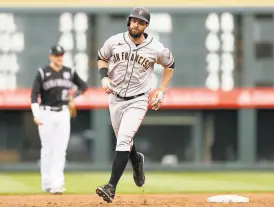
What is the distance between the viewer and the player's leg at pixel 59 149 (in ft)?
40.4

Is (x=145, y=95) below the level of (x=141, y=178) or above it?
above

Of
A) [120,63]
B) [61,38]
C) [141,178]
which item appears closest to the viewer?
[120,63]

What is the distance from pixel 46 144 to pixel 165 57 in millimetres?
3168

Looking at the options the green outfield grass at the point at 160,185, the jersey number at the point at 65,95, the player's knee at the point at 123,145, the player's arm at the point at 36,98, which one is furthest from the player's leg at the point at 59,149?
the player's knee at the point at 123,145

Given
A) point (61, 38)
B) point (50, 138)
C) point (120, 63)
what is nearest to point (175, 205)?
point (120, 63)

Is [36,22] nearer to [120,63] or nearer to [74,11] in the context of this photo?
[74,11]

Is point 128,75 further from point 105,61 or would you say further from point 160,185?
point 160,185

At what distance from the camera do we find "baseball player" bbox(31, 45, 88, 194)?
1235 centimetres

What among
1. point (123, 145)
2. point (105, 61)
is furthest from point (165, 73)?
point (123, 145)

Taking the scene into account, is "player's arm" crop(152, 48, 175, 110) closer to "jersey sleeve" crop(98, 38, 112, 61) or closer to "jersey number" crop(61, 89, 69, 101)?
"jersey sleeve" crop(98, 38, 112, 61)

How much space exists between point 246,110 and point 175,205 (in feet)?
53.2

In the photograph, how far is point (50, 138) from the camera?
40.8ft

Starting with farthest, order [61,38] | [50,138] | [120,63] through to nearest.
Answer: [61,38] < [50,138] < [120,63]

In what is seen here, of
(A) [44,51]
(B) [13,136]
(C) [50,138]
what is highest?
(A) [44,51]
